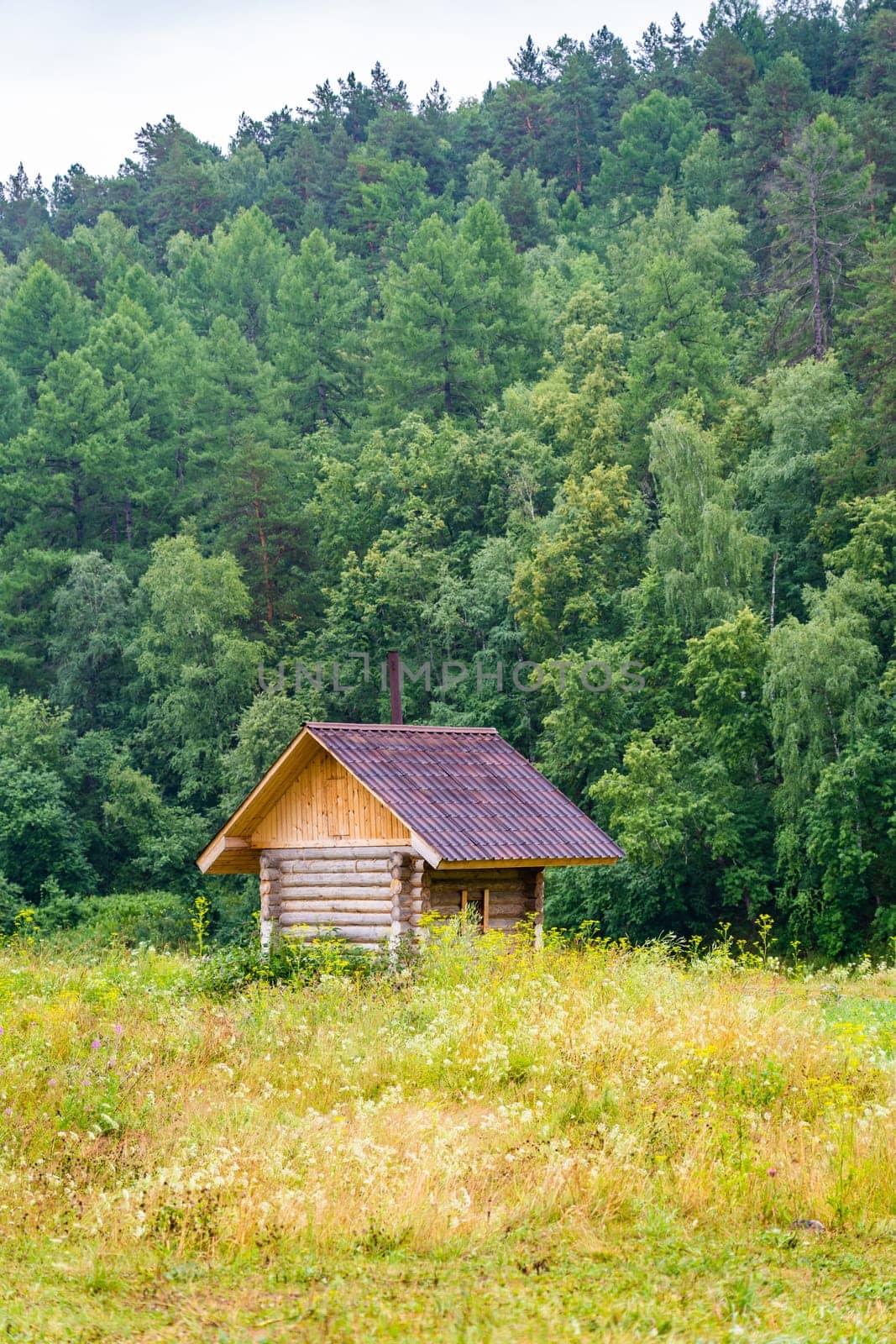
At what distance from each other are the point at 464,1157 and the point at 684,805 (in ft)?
113

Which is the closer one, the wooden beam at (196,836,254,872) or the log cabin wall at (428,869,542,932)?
the log cabin wall at (428,869,542,932)

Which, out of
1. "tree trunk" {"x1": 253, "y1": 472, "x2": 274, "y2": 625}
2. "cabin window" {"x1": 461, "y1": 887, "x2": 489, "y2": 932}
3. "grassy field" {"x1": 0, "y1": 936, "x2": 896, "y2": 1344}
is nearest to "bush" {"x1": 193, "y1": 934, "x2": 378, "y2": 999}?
"cabin window" {"x1": 461, "y1": 887, "x2": 489, "y2": 932}

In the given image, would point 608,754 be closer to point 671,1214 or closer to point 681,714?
point 681,714

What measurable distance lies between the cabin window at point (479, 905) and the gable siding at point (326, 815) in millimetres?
1552

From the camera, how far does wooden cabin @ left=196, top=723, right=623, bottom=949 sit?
22703 millimetres

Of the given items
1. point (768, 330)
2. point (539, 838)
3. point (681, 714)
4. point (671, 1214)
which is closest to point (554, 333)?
point (768, 330)

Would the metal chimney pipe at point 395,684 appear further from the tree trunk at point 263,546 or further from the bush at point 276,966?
the tree trunk at point 263,546

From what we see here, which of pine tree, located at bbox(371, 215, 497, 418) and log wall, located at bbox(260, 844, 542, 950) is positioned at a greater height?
pine tree, located at bbox(371, 215, 497, 418)

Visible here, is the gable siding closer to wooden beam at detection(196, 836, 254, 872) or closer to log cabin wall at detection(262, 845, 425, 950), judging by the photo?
log cabin wall at detection(262, 845, 425, 950)

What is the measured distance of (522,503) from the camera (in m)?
60.6

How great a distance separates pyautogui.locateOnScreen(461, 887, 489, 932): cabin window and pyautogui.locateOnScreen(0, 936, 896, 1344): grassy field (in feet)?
23.3

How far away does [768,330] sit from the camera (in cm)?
6212

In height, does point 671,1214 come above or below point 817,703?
below

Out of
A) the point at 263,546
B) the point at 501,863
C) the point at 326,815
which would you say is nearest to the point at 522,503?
the point at 263,546
